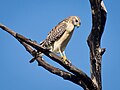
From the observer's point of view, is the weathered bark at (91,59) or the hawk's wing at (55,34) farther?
the hawk's wing at (55,34)

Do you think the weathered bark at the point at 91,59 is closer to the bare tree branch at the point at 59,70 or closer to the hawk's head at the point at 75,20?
the bare tree branch at the point at 59,70

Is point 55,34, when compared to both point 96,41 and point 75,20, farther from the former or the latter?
point 96,41

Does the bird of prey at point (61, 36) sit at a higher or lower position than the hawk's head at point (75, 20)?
lower

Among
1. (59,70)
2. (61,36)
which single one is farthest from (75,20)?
(59,70)

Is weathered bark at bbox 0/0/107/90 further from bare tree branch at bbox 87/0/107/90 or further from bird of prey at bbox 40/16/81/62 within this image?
bird of prey at bbox 40/16/81/62

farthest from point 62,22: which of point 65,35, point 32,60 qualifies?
point 32,60

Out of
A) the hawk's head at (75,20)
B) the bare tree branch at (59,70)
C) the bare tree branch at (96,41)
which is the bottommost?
the bare tree branch at (59,70)

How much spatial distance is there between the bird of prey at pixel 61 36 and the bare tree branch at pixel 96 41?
8.04 ft

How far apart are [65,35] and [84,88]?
107 inches

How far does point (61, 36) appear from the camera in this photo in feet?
26.7

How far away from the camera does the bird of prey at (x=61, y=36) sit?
802 cm

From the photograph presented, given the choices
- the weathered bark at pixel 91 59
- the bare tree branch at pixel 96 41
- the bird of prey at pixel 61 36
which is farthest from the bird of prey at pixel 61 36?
the bare tree branch at pixel 96 41

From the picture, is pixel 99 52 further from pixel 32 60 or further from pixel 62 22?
pixel 62 22

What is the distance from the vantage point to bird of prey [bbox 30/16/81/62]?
8016 mm
